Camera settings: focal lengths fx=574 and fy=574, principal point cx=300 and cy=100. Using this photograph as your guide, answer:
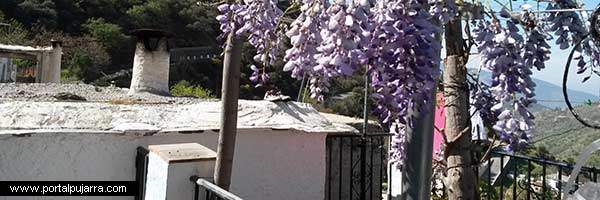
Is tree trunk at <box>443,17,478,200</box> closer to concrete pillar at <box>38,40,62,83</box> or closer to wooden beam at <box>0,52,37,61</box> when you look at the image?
concrete pillar at <box>38,40,62,83</box>

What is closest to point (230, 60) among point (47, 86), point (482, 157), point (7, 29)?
point (482, 157)

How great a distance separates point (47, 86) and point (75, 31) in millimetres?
25445

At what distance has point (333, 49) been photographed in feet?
4.40

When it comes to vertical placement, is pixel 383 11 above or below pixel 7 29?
below

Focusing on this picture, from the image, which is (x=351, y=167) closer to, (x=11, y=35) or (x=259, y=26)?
(x=259, y=26)

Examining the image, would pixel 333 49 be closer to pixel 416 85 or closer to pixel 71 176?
pixel 416 85

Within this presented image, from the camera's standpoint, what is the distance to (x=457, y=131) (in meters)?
2.12

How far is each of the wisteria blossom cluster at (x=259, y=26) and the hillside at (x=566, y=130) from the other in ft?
2.83

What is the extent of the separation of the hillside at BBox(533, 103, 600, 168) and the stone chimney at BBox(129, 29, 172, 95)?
4.17m

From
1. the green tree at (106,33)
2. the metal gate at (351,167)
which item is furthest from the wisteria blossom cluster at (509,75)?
the green tree at (106,33)

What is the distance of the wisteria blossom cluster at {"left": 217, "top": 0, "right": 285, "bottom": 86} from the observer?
6.03 ft

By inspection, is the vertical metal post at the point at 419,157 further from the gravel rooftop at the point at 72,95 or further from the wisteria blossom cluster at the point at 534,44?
the gravel rooftop at the point at 72,95

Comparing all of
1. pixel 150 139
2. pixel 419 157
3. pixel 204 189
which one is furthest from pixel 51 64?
pixel 419 157

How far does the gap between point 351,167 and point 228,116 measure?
297cm
